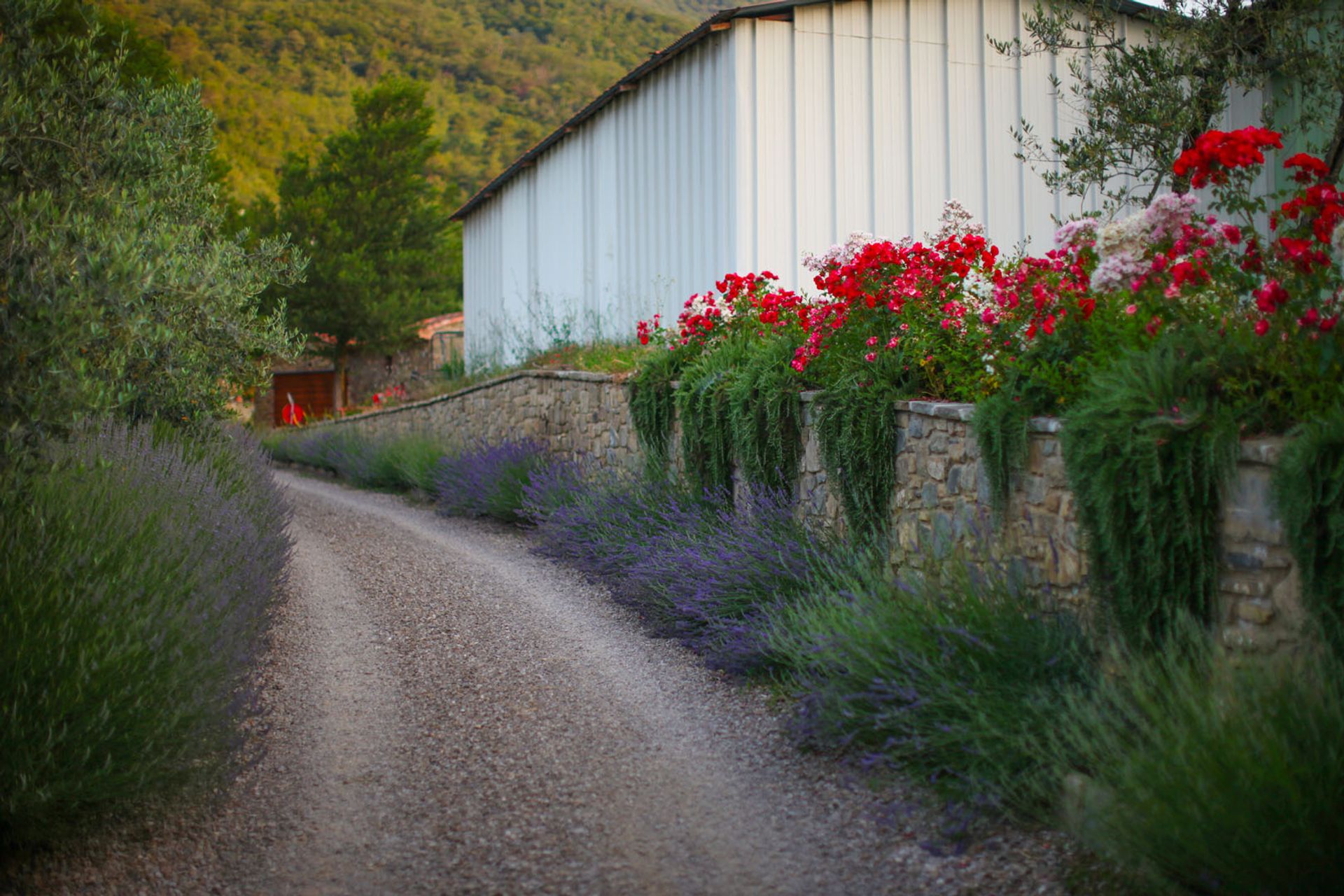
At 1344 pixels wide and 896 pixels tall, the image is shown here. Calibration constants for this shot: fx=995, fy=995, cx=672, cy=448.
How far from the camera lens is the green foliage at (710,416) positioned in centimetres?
743

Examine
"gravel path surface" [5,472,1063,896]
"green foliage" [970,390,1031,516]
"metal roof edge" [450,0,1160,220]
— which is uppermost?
"metal roof edge" [450,0,1160,220]

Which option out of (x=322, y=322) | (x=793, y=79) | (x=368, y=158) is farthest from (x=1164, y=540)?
(x=368, y=158)

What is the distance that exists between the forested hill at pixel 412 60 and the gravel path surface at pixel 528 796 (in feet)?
99.0

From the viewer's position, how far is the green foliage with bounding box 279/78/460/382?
25.7 metres

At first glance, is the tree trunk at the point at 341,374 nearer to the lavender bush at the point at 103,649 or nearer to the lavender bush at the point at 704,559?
the lavender bush at the point at 704,559

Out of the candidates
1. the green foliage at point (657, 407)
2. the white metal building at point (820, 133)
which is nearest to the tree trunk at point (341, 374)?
the white metal building at point (820, 133)

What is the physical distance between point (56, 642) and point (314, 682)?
2049mm

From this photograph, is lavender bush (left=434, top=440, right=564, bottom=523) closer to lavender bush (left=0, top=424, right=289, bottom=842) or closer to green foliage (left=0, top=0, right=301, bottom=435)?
green foliage (left=0, top=0, right=301, bottom=435)

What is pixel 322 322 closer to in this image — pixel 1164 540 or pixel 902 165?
pixel 902 165

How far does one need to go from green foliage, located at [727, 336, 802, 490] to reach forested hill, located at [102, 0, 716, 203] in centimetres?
2919

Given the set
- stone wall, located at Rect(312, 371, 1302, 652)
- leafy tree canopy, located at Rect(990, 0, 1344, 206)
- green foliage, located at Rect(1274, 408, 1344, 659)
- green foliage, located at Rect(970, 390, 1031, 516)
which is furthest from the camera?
leafy tree canopy, located at Rect(990, 0, 1344, 206)

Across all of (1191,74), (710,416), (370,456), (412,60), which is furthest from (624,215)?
(412,60)

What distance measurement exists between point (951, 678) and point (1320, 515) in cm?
137

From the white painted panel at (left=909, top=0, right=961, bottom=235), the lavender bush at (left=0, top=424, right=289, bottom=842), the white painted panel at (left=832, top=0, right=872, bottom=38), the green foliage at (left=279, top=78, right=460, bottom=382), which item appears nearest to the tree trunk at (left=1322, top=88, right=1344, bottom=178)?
the white painted panel at (left=909, top=0, right=961, bottom=235)
